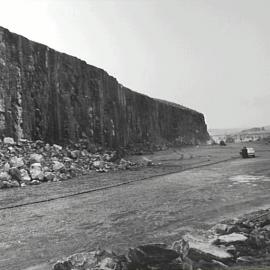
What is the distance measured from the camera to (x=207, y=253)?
240 inches

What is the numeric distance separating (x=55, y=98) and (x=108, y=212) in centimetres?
1982

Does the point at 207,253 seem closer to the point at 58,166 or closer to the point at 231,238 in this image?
the point at 231,238

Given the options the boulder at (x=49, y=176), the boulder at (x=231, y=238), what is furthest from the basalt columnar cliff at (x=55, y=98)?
the boulder at (x=231, y=238)

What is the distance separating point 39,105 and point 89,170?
7322mm

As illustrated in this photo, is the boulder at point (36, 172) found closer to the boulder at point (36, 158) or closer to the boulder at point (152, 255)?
the boulder at point (36, 158)

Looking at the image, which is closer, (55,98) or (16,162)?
(16,162)

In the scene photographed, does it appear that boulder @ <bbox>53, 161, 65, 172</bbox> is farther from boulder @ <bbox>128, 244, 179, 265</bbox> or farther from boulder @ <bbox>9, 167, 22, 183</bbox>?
boulder @ <bbox>128, 244, 179, 265</bbox>

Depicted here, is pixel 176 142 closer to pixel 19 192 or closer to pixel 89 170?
pixel 89 170

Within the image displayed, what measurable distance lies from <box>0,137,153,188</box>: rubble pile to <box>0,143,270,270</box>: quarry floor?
114 centimetres

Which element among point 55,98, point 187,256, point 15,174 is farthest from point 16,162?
point 187,256

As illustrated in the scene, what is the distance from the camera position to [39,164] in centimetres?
1998

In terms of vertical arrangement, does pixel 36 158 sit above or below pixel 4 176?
above

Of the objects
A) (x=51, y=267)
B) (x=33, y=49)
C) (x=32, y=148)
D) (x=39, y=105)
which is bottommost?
(x=51, y=267)

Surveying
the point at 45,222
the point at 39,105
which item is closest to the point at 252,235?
the point at 45,222
